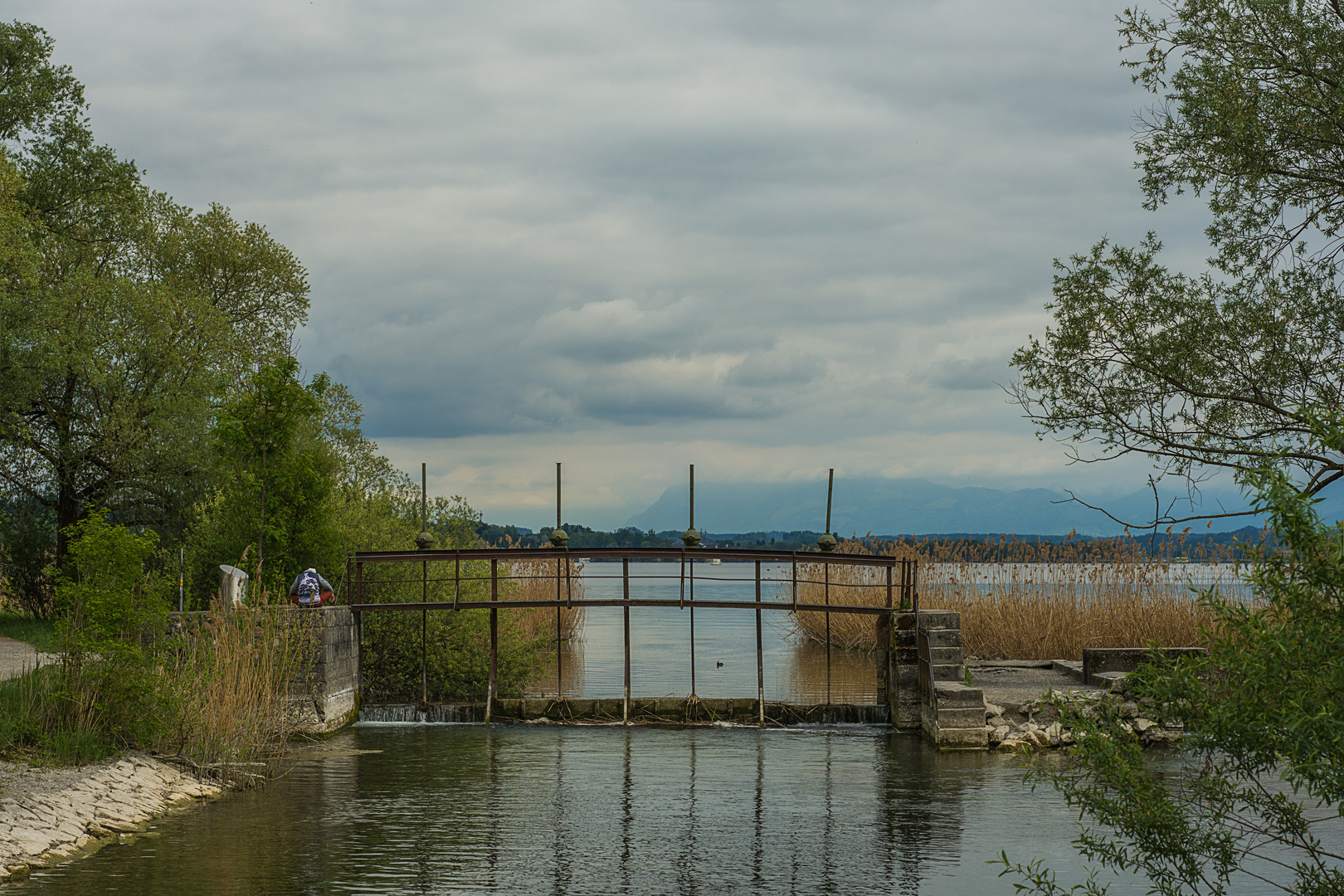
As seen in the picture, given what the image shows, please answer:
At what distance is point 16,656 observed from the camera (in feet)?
69.2

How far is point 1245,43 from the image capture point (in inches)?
527

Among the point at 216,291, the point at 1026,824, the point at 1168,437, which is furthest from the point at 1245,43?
the point at 216,291

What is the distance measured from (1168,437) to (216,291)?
29.8 meters

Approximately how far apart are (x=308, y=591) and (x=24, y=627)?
42.4 ft

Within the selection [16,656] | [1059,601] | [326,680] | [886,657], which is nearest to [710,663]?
[1059,601]

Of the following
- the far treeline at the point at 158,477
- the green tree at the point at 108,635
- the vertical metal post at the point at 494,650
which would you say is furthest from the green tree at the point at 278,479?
the green tree at the point at 108,635

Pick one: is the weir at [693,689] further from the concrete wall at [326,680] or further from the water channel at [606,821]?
the water channel at [606,821]

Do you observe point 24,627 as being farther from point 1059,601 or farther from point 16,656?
point 1059,601

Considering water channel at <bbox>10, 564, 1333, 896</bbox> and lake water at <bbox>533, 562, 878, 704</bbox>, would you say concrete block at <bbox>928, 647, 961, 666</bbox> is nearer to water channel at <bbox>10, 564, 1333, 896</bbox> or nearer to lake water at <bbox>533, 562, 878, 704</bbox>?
A: water channel at <bbox>10, 564, 1333, 896</bbox>

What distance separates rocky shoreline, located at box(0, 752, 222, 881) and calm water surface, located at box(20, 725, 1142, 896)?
309 millimetres

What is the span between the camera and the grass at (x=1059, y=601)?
23.3 meters

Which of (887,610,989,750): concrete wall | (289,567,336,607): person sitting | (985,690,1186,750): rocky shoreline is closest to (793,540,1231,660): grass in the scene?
(887,610,989,750): concrete wall

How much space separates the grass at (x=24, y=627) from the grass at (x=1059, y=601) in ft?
53.2

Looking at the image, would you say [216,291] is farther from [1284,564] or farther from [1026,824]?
[1284,564]
